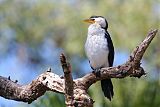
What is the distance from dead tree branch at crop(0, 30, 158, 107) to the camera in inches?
Result: 88.2

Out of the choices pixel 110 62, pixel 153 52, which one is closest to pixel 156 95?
pixel 110 62

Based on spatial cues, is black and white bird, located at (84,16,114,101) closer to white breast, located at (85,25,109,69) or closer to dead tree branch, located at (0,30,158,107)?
white breast, located at (85,25,109,69)

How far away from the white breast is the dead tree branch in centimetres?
61

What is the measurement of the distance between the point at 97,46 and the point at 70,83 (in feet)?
3.20

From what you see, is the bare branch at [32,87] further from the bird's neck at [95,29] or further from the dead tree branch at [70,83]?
the bird's neck at [95,29]

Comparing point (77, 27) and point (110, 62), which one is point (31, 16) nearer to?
point (77, 27)

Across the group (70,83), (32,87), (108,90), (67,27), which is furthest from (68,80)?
(67,27)

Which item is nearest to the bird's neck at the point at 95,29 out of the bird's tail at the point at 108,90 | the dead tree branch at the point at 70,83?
the bird's tail at the point at 108,90

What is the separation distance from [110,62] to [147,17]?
388 centimetres

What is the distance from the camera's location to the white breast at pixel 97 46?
3127 millimetres

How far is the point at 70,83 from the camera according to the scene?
219 centimetres

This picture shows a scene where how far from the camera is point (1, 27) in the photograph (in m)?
7.93

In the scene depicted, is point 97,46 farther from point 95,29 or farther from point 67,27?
point 67,27

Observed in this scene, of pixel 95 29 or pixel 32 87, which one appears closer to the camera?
pixel 32 87
